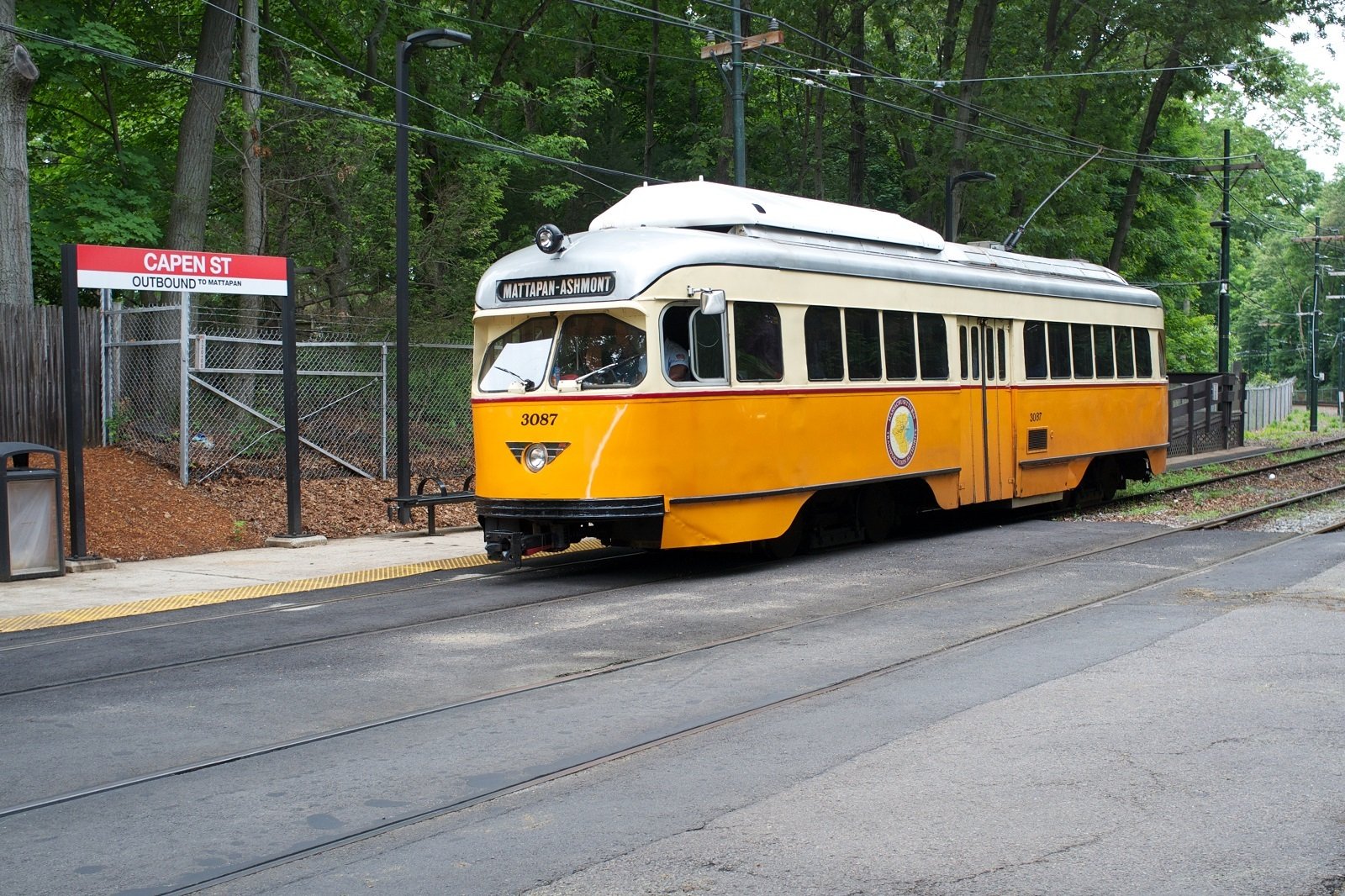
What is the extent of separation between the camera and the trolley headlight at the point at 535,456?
12.5 metres

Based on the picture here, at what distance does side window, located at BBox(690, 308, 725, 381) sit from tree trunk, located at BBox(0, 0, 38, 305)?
9.71 meters

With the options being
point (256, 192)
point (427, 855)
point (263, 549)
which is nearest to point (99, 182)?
point (256, 192)

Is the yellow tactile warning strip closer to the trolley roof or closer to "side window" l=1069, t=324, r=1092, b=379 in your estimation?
the trolley roof

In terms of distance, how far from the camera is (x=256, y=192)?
71.8 ft

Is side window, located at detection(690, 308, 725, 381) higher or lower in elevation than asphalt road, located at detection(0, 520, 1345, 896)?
higher

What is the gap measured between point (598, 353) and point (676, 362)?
0.73 metres

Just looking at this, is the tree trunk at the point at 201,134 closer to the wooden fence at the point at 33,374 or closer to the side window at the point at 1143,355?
the wooden fence at the point at 33,374

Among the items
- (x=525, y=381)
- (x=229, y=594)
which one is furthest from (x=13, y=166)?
(x=525, y=381)

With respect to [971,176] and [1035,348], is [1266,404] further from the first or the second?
[1035,348]

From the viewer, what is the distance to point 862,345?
14.8 meters

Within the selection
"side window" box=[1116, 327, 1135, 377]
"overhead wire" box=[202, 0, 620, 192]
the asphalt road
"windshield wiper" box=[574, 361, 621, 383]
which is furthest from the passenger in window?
"overhead wire" box=[202, 0, 620, 192]

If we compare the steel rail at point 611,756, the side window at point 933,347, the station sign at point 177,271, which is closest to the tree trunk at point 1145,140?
the side window at point 933,347

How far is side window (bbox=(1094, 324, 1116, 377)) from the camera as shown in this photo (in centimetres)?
1981

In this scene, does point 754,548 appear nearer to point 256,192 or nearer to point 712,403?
point 712,403
